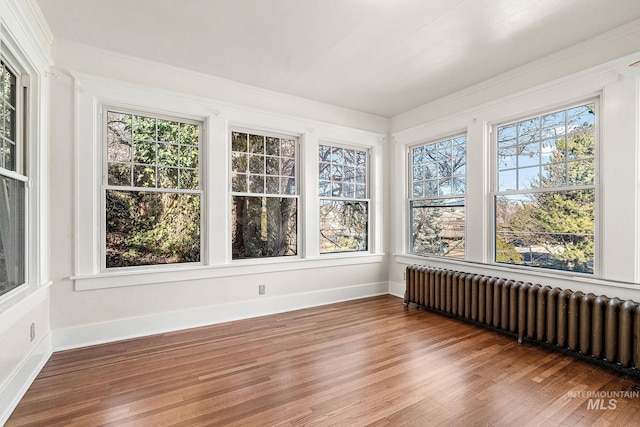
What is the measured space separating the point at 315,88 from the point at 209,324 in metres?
3.15

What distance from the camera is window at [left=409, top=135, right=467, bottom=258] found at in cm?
420

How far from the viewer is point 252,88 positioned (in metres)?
3.95

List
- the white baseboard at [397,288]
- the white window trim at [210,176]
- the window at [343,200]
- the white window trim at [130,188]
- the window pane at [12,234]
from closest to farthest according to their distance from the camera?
the window pane at [12,234], the white window trim at [210,176], the white window trim at [130,188], the window at [343,200], the white baseboard at [397,288]

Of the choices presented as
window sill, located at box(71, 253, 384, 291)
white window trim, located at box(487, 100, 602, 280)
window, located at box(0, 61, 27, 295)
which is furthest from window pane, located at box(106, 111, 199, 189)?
white window trim, located at box(487, 100, 602, 280)

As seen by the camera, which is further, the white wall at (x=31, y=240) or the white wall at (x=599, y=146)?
the white wall at (x=599, y=146)

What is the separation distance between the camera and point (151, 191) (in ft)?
11.1

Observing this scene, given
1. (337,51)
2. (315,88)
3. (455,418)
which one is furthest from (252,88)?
(455,418)

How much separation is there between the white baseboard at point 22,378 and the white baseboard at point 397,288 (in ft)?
14.0

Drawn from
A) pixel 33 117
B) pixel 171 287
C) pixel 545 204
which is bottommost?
pixel 171 287

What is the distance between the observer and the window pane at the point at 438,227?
13.8 feet

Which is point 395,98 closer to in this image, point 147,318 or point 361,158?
point 361,158

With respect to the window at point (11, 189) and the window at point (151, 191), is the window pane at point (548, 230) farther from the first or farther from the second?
the window at point (11, 189)

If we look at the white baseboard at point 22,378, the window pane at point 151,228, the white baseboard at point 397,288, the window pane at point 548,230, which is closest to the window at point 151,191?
the window pane at point 151,228

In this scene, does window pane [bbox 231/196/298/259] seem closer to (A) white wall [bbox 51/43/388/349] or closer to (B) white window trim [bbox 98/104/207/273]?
(A) white wall [bbox 51/43/388/349]
